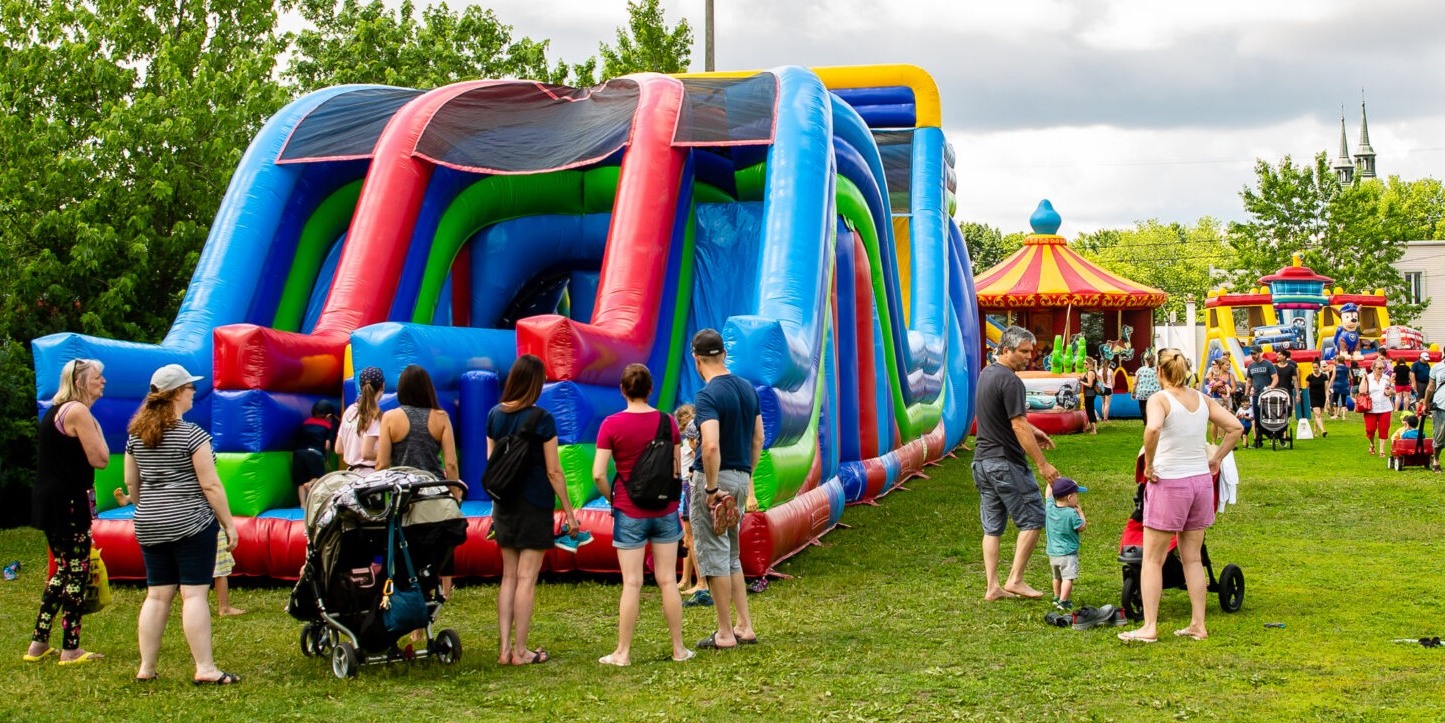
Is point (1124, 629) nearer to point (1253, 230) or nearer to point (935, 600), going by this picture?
point (935, 600)

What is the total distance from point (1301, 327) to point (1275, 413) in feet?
38.3

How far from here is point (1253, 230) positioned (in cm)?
4038

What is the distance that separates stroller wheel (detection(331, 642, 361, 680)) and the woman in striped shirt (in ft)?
1.14

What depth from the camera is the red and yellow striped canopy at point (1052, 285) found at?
26.1m

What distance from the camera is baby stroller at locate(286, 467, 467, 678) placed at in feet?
17.5

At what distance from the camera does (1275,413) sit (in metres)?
16.0

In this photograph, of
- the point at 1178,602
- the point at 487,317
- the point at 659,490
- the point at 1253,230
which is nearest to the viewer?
the point at 659,490

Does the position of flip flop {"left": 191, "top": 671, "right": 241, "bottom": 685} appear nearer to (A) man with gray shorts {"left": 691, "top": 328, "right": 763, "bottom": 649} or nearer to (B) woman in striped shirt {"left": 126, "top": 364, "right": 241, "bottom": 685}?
(B) woman in striped shirt {"left": 126, "top": 364, "right": 241, "bottom": 685}

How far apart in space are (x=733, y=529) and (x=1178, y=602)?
7.53 ft

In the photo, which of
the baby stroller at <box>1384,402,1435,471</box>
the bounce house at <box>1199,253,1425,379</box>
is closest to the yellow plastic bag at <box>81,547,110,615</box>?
the baby stroller at <box>1384,402,1435,471</box>

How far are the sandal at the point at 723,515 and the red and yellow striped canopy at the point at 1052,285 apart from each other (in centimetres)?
2080

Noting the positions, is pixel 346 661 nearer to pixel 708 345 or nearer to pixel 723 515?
pixel 723 515

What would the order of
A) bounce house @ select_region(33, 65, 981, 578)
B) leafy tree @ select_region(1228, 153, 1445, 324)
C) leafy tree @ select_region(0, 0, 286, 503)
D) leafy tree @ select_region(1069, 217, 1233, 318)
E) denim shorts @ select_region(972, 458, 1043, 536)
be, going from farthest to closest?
1. leafy tree @ select_region(1069, 217, 1233, 318)
2. leafy tree @ select_region(1228, 153, 1445, 324)
3. leafy tree @ select_region(0, 0, 286, 503)
4. bounce house @ select_region(33, 65, 981, 578)
5. denim shorts @ select_region(972, 458, 1043, 536)

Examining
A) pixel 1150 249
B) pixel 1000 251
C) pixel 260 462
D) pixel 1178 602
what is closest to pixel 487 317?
pixel 260 462
